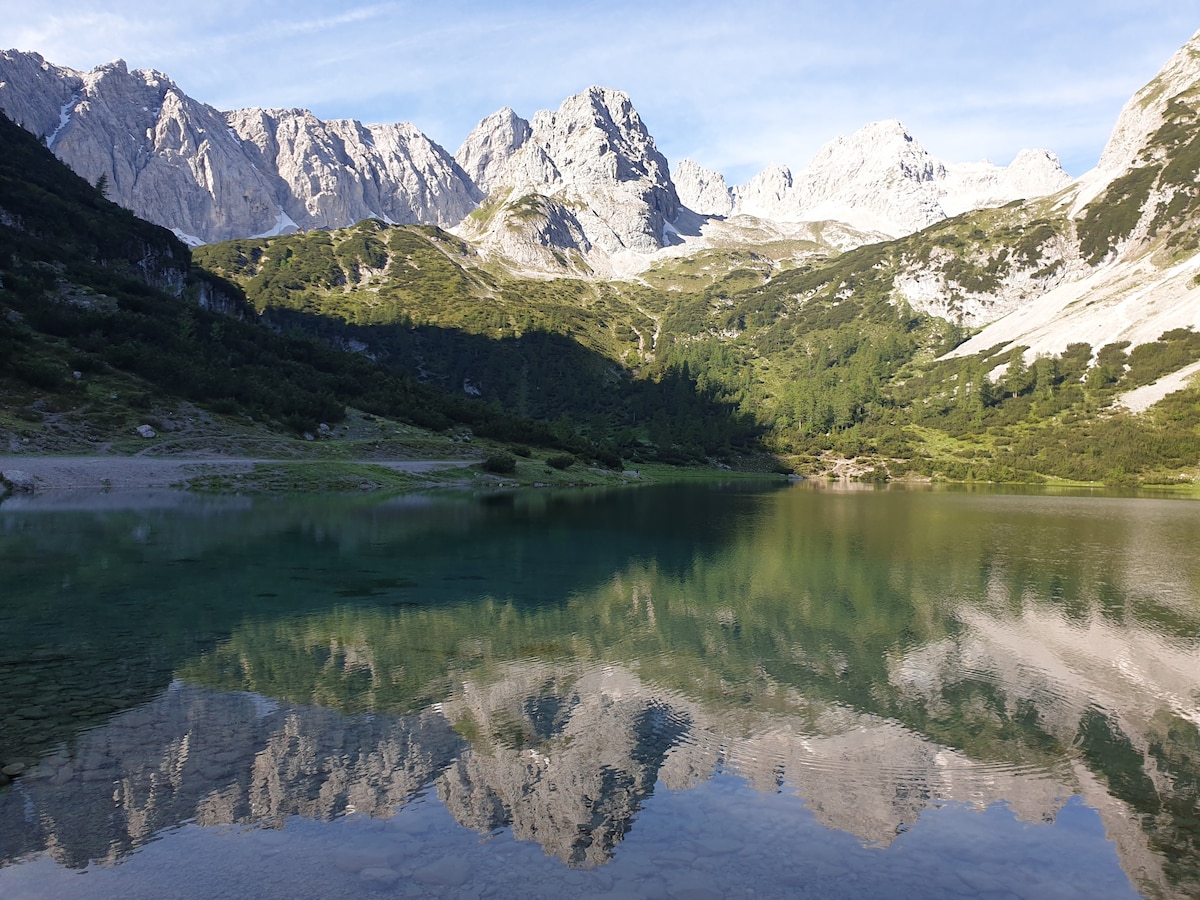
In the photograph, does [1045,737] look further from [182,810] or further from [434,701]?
[182,810]

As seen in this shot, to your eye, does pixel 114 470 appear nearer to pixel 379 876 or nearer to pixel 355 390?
pixel 355 390

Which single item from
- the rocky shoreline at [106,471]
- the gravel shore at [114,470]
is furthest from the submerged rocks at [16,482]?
the gravel shore at [114,470]

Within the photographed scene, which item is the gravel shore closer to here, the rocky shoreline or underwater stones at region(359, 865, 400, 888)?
the rocky shoreline

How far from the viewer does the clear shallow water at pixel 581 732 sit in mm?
8531

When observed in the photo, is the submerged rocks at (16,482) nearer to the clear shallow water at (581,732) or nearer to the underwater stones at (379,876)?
the clear shallow water at (581,732)

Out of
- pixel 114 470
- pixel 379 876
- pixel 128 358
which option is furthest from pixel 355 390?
pixel 379 876

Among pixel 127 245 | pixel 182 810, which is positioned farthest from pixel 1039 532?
pixel 127 245

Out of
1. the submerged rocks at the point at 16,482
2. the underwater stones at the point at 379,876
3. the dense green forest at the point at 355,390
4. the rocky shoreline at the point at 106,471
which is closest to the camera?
the underwater stones at the point at 379,876

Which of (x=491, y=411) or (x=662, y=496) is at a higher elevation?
(x=491, y=411)

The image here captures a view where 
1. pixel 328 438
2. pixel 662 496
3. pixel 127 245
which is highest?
pixel 127 245

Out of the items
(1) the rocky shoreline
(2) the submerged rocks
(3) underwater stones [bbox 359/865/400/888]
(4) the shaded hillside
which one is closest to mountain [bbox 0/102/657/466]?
(4) the shaded hillside

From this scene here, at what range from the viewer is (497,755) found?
11.5 metres

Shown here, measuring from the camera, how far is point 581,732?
12.6m

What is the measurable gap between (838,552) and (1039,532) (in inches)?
799
